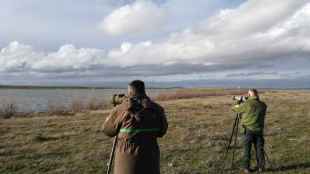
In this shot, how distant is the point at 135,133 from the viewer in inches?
216

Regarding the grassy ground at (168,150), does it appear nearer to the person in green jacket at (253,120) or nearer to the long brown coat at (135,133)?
the person in green jacket at (253,120)

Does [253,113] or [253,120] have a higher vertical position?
[253,113]

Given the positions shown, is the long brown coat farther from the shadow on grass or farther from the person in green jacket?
the shadow on grass

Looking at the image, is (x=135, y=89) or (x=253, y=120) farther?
(x=253, y=120)

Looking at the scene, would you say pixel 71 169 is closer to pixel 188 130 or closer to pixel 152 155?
pixel 152 155

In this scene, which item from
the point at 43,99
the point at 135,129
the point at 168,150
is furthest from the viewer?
the point at 43,99

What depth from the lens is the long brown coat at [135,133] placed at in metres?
5.46

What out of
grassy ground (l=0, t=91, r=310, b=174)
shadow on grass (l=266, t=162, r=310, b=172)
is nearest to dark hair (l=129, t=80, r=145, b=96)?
grassy ground (l=0, t=91, r=310, b=174)

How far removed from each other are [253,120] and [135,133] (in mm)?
5321

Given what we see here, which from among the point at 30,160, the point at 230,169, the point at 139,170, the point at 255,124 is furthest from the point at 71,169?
the point at 139,170

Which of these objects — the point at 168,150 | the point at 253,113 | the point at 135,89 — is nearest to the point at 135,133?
the point at 135,89

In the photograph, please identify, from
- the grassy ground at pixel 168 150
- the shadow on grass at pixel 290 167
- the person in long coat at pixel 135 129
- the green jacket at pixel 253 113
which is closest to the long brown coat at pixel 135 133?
the person in long coat at pixel 135 129

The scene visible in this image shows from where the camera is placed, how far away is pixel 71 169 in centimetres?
1146

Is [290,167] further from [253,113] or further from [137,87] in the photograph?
[137,87]
